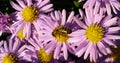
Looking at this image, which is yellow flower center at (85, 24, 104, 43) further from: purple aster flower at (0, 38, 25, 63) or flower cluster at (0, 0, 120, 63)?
purple aster flower at (0, 38, 25, 63)

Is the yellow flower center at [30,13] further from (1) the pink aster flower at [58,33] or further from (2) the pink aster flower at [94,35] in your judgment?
(2) the pink aster flower at [94,35]

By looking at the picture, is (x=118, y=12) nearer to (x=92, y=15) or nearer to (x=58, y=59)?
(x=92, y=15)

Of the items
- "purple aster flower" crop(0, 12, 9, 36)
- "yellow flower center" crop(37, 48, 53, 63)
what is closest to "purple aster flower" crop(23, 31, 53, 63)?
"yellow flower center" crop(37, 48, 53, 63)

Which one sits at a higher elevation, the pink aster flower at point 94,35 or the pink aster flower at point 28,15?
the pink aster flower at point 28,15

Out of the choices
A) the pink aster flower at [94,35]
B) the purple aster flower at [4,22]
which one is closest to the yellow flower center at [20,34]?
the purple aster flower at [4,22]

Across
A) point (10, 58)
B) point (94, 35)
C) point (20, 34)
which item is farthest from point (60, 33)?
point (10, 58)

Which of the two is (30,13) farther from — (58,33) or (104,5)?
(104,5)
